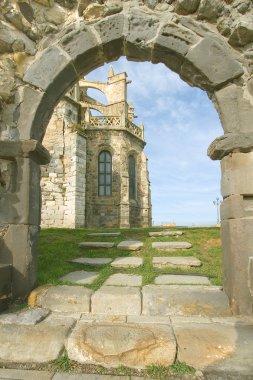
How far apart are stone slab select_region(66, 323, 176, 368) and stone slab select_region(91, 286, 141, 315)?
513 mm

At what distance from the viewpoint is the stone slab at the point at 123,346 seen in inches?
73.6

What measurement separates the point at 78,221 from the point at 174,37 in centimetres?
1397

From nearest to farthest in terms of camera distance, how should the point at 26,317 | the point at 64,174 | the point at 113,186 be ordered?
the point at 26,317 < the point at 64,174 < the point at 113,186

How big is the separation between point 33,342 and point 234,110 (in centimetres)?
286

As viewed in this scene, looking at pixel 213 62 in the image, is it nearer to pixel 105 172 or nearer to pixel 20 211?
pixel 20 211

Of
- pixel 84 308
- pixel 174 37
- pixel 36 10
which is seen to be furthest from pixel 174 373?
pixel 36 10

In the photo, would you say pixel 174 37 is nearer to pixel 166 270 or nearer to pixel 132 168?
pixel 166 270

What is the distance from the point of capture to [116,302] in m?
2.70

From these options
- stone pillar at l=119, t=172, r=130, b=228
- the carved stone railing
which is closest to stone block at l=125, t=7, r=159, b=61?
stone pillar at l=119, t=172, r=130, b=228

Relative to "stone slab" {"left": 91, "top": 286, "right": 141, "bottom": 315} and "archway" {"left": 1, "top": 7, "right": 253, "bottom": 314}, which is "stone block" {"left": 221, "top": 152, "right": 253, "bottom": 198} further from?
"stone slab" {"left": 91, "top": 286, "right": 141, "bottom": 315}

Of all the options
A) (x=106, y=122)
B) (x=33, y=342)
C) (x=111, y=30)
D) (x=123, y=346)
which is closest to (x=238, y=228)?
(x=123, y=346)

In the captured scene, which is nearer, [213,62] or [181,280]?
[213,62]

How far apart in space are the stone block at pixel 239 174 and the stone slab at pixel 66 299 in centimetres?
182

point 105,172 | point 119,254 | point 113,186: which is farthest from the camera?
point 105,172
